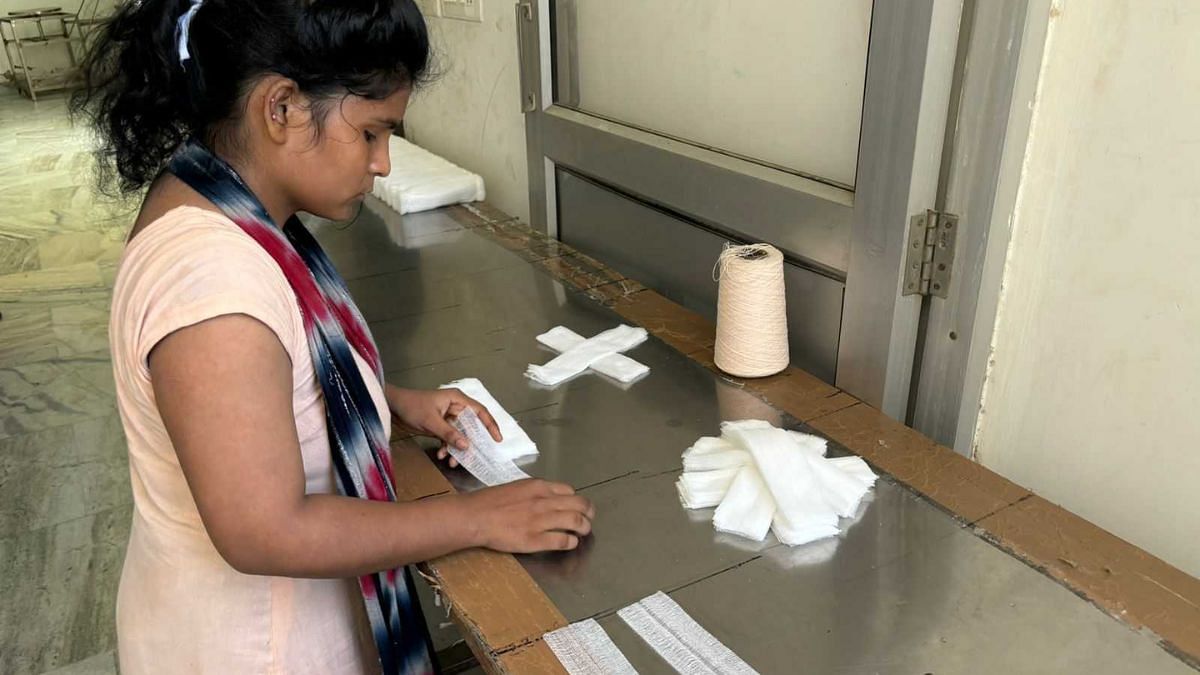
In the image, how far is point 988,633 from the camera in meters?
0.80

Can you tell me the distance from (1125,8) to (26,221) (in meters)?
5.52

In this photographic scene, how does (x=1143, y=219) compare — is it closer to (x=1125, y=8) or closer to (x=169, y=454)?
(x=1125, y=8)

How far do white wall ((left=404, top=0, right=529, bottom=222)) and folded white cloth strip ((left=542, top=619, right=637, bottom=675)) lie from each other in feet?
4.92

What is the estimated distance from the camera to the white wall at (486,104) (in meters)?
2.13

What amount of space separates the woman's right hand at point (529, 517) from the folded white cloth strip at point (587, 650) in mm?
121

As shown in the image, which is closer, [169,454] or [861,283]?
[169,454]

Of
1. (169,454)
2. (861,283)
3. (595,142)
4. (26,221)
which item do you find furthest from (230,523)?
(26,221)

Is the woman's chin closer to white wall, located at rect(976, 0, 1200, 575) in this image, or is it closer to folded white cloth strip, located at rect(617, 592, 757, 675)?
folded white cloth strip, located at rect(617, 592, 757, 675)

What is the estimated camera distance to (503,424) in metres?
1.20

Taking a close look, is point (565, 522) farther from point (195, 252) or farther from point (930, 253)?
point (930, 253)

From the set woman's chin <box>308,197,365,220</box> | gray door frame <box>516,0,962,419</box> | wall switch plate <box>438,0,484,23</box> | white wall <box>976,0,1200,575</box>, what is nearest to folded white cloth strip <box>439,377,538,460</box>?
woman's chin <box>308,197,365,220</box>

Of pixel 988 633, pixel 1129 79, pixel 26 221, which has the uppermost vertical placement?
pixel 1129 79

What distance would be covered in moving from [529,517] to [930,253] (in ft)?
2.12

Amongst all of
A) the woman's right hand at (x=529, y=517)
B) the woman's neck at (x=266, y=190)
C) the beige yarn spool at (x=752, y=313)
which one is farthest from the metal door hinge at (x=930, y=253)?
the woman's neck at (x=266, y=190)
